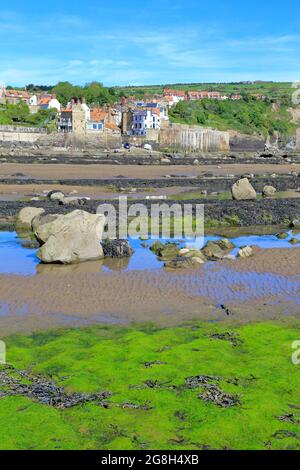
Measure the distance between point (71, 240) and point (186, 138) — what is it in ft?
345

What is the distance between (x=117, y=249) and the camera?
1900 centimetres

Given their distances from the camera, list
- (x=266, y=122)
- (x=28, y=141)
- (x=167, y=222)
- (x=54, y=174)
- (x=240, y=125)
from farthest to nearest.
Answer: (x=266, y=122)
(x=240, y=125)
(x=28, y=141)
(x=54, y=174)
(x=167, y=222)

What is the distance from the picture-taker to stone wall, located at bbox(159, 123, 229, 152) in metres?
119

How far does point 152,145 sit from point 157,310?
325ft

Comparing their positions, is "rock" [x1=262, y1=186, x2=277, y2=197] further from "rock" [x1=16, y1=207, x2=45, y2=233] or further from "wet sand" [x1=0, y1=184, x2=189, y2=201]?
"rock" [x1=16, y1=207, x2=45, y2=233]

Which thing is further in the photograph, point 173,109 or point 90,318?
point 173,109

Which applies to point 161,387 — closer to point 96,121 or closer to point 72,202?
point 72,202

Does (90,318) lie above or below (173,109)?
below

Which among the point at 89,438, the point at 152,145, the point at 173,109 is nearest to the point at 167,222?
the point at 89,438

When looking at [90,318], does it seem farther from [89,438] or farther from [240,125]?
[240,125]

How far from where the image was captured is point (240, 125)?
516 feet

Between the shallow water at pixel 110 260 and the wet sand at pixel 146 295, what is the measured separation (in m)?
0.35

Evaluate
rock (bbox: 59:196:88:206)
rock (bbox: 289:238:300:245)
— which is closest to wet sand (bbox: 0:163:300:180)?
rock (bbox: 59:196:88:206)

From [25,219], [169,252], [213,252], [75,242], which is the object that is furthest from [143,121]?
[75,242]
